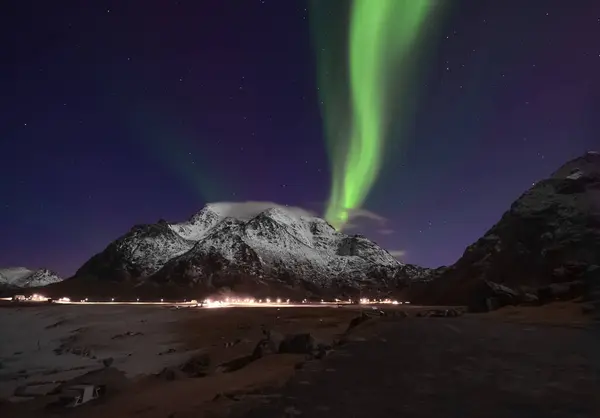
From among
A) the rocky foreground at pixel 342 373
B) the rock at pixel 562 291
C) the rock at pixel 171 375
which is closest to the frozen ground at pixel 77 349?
the rocky foreground at pixel 342 373

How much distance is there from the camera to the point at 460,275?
98.8 meters

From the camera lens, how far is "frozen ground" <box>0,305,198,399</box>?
1023 inches

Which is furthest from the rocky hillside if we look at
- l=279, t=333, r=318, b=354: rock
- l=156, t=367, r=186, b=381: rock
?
l=156, t=367, r=186, b=381: rock

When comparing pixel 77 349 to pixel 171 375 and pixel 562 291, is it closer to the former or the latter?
pixel 171 375

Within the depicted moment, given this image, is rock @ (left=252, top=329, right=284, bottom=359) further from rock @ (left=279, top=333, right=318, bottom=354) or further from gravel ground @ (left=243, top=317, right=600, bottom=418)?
gravel ground @ (left=243, top=317, right=600, bottom=418)

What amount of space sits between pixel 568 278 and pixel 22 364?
49170 millimetres

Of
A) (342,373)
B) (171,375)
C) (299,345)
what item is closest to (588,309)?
(299,345)

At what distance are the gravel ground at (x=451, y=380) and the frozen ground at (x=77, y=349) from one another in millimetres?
12814

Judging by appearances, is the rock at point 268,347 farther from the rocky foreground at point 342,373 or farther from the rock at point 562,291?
the rock at point 562,291

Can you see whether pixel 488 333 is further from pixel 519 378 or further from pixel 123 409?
pixel 123 409

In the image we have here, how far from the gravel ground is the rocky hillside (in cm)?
2504

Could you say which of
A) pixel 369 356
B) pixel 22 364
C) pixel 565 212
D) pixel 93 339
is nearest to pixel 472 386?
pixel 369 356

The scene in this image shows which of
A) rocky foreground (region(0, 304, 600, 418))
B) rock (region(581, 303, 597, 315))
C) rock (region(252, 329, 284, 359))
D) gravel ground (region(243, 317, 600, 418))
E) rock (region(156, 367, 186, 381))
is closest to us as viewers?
gravel ground (region(243, 317, 600, 418))

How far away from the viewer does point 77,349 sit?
115ft
